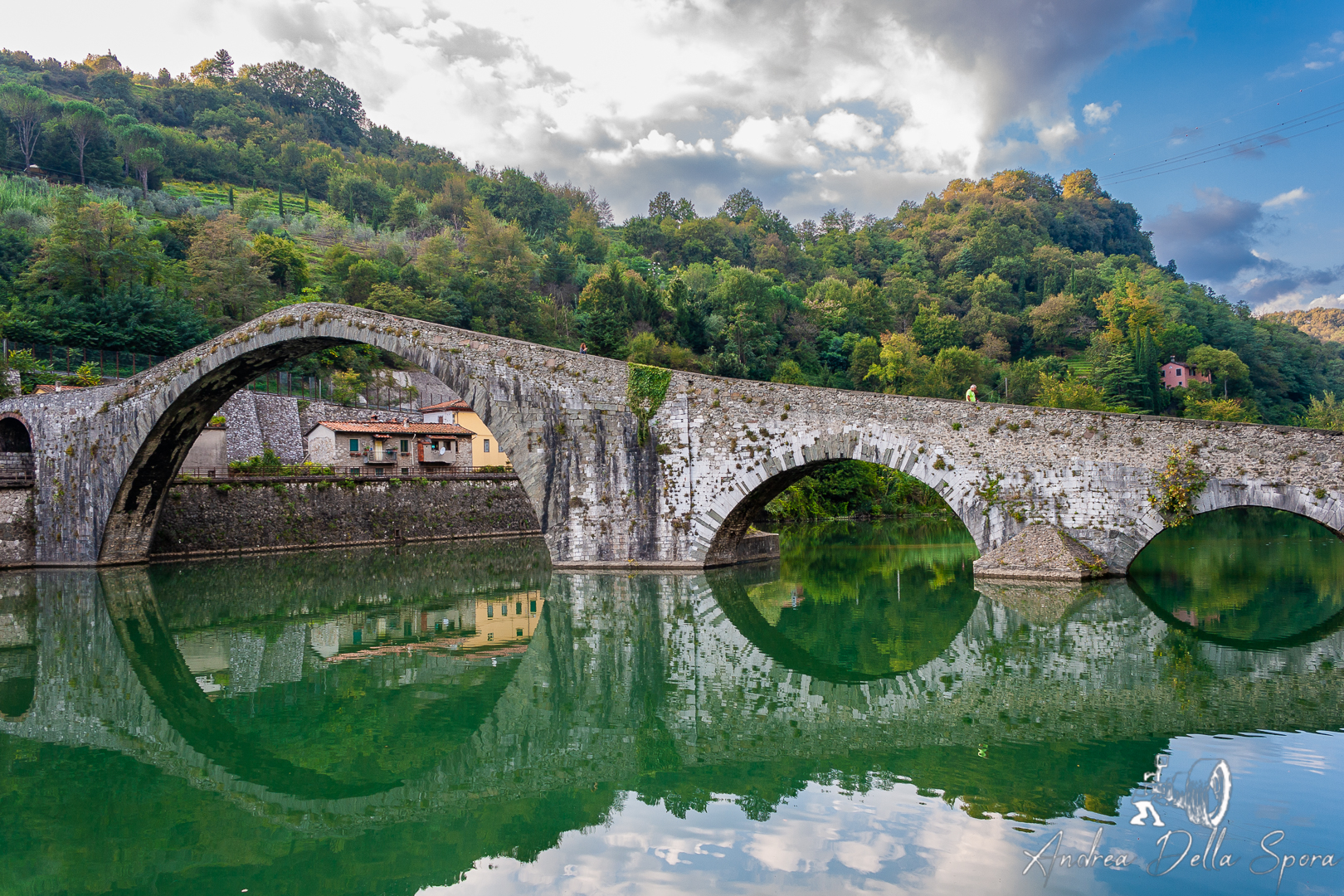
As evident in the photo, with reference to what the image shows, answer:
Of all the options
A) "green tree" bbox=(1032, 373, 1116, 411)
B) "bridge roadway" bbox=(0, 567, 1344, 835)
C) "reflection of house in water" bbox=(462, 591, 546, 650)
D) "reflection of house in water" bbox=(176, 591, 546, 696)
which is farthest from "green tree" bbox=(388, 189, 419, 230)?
"bridge roadway" bbox=(0, 567, 1344, 835)

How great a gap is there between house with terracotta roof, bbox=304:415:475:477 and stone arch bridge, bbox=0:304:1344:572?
36.1 ft

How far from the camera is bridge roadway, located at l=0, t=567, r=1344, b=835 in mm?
7375

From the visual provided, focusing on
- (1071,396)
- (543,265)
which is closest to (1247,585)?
(1071,396)

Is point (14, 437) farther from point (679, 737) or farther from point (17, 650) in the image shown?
point (679, 737)

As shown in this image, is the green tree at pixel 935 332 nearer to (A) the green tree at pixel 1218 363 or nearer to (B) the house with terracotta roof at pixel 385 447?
(A) the green tree at pixel 1218 363

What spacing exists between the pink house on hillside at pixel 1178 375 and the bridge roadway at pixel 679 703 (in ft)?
167

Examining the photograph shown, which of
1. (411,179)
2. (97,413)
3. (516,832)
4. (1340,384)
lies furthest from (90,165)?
(1340,384)

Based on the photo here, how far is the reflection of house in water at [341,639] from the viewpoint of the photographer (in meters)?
11.5

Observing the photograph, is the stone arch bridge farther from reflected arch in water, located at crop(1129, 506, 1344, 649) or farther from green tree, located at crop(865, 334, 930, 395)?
green tree, located at crop(865, 334, 930, 395)

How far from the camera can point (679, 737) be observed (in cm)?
823

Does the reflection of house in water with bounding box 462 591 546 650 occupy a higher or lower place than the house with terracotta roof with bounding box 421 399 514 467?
lower

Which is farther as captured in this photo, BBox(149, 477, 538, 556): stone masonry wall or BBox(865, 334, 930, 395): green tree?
BBox(865, 334, 930, 395): green tree

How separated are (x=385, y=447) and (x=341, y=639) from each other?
24442 millimetres
